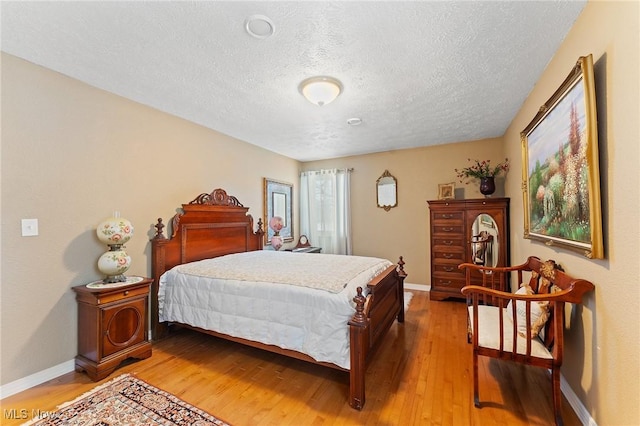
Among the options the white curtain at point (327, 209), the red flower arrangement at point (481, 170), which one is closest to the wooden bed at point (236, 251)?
the white curtain at point (327, 209)

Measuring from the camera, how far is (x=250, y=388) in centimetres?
204

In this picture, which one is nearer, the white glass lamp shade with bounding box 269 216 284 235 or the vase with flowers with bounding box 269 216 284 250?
the vase with flowers with bounding box 269 216 284 250

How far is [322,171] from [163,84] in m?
3.33

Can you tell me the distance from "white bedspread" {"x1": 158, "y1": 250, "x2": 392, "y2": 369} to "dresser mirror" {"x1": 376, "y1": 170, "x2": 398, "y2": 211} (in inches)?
81.5

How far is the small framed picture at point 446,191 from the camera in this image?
4328 mm

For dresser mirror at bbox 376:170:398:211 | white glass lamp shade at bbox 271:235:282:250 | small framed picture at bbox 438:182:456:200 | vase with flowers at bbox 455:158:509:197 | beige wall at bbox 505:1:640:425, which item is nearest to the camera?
beige wall at bbox 505:1:640:425

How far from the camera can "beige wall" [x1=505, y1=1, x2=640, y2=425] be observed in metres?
1.21

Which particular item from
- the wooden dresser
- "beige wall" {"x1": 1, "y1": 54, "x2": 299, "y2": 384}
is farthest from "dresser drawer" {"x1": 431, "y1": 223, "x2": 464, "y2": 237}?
"beige wall" {"x1": 1, "y1": 54, "x2": 299, "y2": 384}

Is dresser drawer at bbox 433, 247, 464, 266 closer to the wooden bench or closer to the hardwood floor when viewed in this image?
the hardwood floor

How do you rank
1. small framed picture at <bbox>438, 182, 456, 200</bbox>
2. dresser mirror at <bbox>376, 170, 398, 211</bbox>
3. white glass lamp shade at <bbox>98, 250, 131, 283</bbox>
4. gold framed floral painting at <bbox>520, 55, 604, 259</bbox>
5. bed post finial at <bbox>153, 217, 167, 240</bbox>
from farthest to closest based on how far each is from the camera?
dresser mirror at <bbox>376, 170, 398, 211</bbox>, small framed picture at <bbox>438, 182, 456, 200</bbox>, bed post finial at <bbox>153, 217, 167, 240</bbox>, white glass lamp shade at <bbox>98, 250, 131, 283</bbox>, gold framed floral painting at <bbox>520, 55, 604, 259</bbox>

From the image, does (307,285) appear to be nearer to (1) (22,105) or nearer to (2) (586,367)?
(2) (586,367)

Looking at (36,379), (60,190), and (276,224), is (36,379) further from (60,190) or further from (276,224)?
(276,224)

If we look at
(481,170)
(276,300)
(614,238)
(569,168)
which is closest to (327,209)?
(481,170)

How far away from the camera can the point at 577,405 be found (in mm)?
1711
